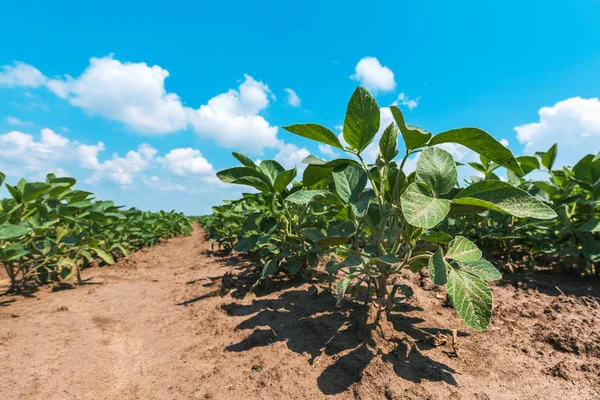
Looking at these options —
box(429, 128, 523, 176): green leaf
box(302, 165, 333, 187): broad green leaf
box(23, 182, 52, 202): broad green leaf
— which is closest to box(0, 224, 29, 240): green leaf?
box(23, 182, 52, 202): broad green leaf

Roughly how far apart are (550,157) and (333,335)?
2.18 meters

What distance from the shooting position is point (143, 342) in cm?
193

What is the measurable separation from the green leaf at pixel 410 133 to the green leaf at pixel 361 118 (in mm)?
155

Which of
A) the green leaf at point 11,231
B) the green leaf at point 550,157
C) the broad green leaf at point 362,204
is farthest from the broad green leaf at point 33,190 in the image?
the green leaf at point 550,157

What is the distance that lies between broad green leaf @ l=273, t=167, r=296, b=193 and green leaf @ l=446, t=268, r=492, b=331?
41.3 inches

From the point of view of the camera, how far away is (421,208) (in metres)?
1.01

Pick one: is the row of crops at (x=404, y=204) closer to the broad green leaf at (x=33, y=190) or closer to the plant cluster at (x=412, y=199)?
the plant cluster at (x=412, y=199)

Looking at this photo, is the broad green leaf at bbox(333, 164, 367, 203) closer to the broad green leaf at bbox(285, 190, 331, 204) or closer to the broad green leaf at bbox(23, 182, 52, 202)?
the broad green leaf at bbox(285, 190, 331, 204)

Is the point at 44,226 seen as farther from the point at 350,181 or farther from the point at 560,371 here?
the point at 560,371

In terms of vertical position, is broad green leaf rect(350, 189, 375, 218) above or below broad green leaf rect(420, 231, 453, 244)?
above

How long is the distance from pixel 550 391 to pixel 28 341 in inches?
107

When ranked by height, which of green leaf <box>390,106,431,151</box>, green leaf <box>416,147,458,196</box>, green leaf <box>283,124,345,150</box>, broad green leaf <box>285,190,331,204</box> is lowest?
broad green leaf <box>285,190,331,204</box>

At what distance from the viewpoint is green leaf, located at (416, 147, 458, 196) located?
3.76ft

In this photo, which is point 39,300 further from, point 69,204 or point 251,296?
point 251,296
